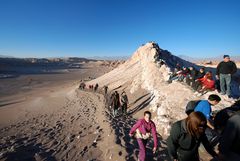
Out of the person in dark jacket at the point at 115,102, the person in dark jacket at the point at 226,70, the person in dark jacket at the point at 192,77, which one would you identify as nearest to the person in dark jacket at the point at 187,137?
the person in dark jacket at the point at 226,70

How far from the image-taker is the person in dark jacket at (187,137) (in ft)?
10.1

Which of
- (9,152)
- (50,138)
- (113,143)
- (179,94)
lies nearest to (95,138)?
(113,143)

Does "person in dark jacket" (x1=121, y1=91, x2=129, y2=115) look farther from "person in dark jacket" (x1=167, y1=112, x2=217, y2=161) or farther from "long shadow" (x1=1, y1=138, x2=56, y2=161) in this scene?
"person in dark jacket" (x1=167, y1=112, x2=217, y2=161)

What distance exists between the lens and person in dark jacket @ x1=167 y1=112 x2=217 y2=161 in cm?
307

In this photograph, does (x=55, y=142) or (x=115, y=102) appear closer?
(x=55, y=142)

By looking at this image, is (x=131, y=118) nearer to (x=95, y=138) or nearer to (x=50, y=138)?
(x=95, y=138)

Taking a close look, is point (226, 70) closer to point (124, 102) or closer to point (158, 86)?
point (124, 102)

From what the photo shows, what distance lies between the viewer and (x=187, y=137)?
3.28 m

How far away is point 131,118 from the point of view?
12477 millimetres

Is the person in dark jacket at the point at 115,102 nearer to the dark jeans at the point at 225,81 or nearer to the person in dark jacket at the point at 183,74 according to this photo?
the person in dark jacket at the point at 183,74

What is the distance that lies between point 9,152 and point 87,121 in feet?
Result: 16.2

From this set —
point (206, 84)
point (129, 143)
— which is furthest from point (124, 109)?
point (129, 143)

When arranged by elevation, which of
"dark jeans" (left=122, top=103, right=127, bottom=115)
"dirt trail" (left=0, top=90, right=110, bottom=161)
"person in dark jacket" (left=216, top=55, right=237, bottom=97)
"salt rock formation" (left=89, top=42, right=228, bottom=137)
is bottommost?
"dirt trail" (left=0, top=90, right=110, bottom=161)

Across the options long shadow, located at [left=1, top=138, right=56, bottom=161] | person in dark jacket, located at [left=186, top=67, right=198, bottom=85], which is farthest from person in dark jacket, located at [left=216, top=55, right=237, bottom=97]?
long shadow, located at [left=1, top=138, right=56, bottom=161]
